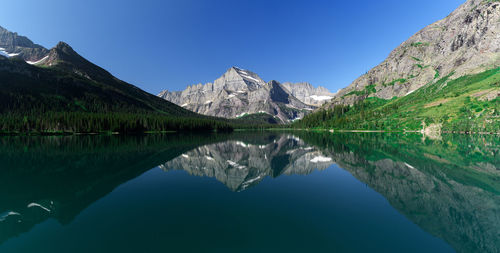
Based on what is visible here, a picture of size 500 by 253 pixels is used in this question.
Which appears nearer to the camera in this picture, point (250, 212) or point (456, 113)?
point (250, 212)

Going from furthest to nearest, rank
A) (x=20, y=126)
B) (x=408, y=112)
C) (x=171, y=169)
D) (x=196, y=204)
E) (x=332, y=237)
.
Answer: (x=408, y=112) → (x=20, y=126) → (x=171, y=169) → (x=196, y=204) → (x=332, y=237)

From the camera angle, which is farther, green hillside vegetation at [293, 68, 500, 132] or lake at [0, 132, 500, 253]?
green hillside vegetation at [293, 68, 500, 132]

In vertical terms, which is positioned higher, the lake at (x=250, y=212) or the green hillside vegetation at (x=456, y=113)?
the green hillside vegetation at (x=456, y=113)

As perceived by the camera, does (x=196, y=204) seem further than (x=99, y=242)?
Yes

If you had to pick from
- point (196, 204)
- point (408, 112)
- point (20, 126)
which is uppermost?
point (408, 112)

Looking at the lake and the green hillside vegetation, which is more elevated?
the green hillside vegetation

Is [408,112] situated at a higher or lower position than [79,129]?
higher

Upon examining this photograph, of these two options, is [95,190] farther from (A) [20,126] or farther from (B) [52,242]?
(A) [20,126]

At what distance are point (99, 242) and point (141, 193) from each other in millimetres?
8990

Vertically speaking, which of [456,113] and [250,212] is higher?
[456,113]

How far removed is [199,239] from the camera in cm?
1025

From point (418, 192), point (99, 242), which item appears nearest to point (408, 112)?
point (418, 192)

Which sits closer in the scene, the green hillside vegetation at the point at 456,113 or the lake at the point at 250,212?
the lake at the point at 250,212

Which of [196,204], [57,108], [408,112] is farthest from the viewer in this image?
[57,108]
